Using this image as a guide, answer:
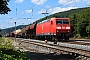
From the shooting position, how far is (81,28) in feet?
340

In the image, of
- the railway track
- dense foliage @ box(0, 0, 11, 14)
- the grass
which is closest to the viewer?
the grass

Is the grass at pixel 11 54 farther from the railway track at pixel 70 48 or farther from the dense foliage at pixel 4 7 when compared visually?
the railway track at pixel 70 48

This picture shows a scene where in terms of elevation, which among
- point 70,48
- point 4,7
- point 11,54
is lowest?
point 70,48

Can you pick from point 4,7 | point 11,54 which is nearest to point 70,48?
point 4,7

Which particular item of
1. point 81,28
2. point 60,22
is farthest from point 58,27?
point 81,28

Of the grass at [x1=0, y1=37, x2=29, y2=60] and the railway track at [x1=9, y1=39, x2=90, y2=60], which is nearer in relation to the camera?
the grass at [x1=0, y1=37, x2=29, y2=60]

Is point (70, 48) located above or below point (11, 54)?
below

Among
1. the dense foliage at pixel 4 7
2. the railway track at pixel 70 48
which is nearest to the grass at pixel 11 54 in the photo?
the dense foliage at pixel 4 7

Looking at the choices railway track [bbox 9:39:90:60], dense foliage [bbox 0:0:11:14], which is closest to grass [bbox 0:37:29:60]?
dense foliage [bbox 0:0:11:14]

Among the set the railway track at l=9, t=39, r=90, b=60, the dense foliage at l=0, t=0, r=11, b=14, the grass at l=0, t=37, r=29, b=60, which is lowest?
the railway track at l=9, t=39, r=90, b=60

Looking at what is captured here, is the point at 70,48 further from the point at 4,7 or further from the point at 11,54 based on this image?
the point at 11,54

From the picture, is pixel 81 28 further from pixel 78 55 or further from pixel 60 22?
pixel 78 55

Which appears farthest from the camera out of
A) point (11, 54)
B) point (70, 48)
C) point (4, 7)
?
point (70, 48)

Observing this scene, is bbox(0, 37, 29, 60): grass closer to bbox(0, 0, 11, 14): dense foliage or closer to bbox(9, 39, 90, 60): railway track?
bbox(0, 0, 11, 14): dense foliage
